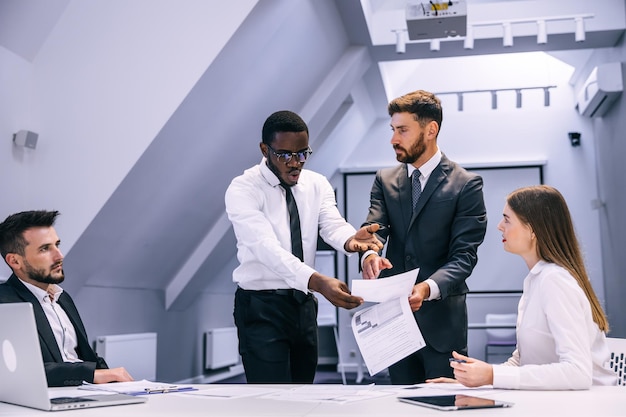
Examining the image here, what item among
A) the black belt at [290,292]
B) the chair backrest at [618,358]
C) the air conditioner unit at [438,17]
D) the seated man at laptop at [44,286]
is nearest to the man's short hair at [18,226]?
the seated man at laptop at [44,286]

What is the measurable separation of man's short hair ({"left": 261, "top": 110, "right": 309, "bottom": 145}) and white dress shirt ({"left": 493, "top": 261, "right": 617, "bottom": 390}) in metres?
1.05

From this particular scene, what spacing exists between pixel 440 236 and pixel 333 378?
6.18m

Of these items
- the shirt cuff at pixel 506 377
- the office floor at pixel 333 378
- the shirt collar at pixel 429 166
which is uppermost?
the shirt collar at pixel 429 166

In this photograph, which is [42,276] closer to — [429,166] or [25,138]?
[429,166]

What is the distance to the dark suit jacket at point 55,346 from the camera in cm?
216

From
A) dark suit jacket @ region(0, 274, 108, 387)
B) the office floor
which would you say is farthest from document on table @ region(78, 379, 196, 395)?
the office floor

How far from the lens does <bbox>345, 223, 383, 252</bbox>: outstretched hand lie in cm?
259

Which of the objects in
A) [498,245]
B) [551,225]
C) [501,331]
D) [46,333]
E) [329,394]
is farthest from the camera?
[498,245]

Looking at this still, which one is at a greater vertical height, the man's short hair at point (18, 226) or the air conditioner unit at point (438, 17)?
the air conditioner unit at point (438, 17)

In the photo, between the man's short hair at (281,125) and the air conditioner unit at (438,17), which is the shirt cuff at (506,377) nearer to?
the man's short hair at (281,125)

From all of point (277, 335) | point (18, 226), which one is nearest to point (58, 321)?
point (18, 226)

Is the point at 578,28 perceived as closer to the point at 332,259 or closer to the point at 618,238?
the point at 618,238

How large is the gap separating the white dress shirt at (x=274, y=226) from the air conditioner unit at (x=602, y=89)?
5.03 metres

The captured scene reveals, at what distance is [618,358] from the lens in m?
2.17
